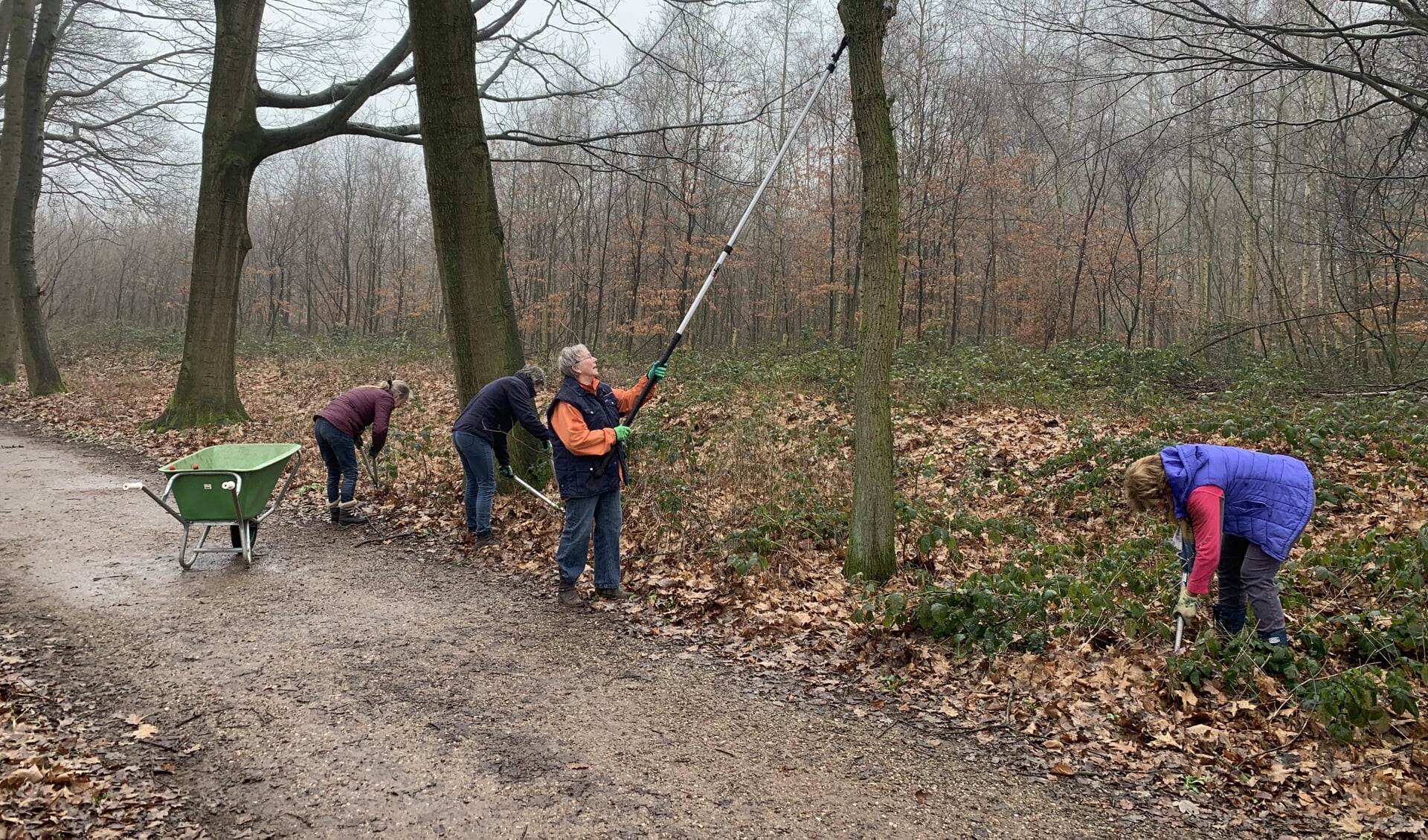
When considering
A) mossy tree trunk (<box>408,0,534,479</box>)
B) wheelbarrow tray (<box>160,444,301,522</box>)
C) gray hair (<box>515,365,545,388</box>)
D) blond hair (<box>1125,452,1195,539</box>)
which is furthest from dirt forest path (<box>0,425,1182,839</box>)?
mossy tree trunk (<box>408,0,534,479</box>)

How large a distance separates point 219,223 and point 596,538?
10998mm

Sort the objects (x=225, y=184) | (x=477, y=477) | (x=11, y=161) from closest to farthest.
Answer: (x=477, y=477)
(x=225, y=184)
(x=11, y=161)

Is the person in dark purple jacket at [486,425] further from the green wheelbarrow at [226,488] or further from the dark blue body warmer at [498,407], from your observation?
the green wheelbarrow at [226,488]

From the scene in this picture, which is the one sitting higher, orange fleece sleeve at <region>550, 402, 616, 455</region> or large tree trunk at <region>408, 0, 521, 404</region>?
large tree trunk at <region>408, 0, 521, 404</region>

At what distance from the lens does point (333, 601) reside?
6289 millimetres

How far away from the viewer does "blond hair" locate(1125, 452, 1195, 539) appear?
458cm

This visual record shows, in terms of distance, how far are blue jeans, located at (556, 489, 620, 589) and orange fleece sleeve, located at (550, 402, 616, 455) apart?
418mm

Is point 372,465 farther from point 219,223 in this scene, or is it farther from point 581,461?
point 219,223

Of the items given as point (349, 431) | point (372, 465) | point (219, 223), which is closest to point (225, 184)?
point (219, 223)

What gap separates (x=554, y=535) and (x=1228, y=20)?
718cm

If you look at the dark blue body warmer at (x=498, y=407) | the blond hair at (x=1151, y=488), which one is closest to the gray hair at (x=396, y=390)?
the dark blue body warmer at (x=498, y=407)

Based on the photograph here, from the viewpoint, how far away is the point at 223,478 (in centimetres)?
676

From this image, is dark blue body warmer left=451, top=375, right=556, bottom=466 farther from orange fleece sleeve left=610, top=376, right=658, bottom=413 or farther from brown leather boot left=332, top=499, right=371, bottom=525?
brown leather boot left=332, top=499, right=371, bottom=525

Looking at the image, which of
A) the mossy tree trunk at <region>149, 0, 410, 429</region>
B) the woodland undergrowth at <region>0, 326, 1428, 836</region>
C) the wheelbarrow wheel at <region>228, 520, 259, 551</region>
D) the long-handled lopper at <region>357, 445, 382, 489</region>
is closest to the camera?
the woodland undergrowth at <region>0, 326, 1428, 836</region>
